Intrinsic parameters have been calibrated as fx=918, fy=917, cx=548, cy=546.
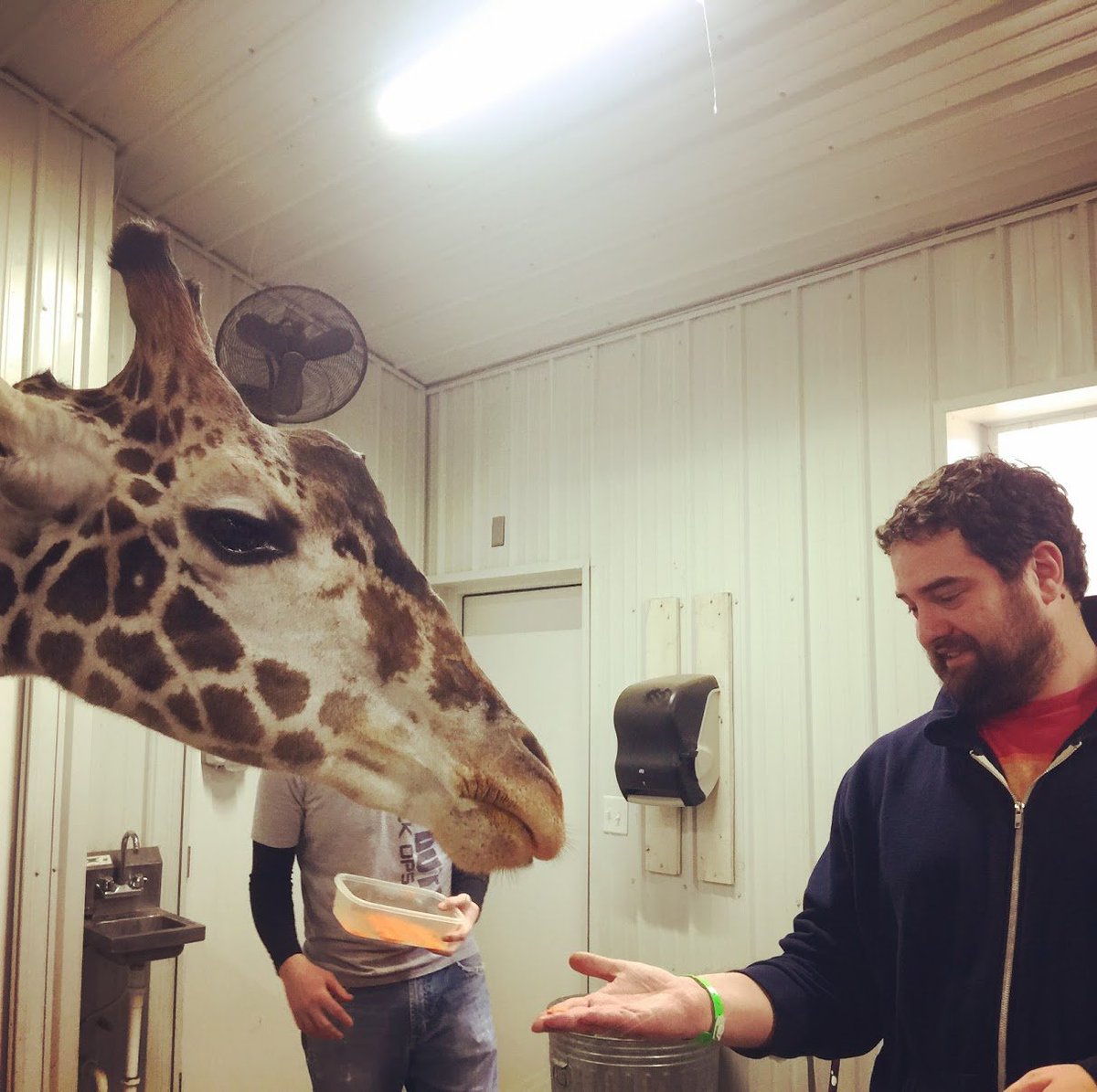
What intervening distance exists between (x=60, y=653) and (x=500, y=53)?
5.54ft

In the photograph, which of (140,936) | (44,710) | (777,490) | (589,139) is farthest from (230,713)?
(777,490)

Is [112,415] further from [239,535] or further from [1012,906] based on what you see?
[1012,906]

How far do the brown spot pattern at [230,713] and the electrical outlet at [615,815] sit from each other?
237 cm

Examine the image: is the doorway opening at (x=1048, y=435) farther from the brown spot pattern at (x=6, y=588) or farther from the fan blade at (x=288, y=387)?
the brown spot pattern at (x=6, y=588)

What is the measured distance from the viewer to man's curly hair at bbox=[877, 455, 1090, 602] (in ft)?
3.75

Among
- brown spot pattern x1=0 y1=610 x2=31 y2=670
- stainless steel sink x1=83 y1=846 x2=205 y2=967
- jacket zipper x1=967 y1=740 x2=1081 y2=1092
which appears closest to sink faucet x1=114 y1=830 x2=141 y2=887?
stainless steel sink x1=83 y1=846 x2=205 y2=967

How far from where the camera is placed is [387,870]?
1579 millimetres

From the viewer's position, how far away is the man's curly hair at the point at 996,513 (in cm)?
114

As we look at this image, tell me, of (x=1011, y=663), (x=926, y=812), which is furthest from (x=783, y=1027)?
(x=1011, y=663)

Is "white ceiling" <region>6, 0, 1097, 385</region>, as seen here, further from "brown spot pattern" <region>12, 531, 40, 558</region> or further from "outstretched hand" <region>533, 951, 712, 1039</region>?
"outstretched hand" <region>533, 951, 712, 1039</region>

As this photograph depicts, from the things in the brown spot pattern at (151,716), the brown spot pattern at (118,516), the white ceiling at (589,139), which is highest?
the white ceiling at (589,139)

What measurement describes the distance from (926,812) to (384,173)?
6.57 feet

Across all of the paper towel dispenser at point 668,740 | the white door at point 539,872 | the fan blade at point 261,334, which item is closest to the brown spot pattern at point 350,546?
the fan blade at point 261,334

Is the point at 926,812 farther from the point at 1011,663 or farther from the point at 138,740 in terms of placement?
the point at 138,740
